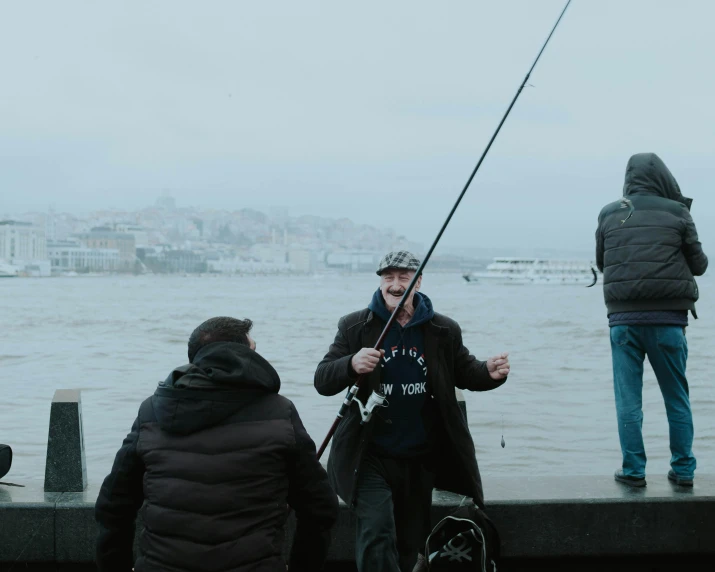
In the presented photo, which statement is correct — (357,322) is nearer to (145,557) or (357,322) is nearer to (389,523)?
(389,523)

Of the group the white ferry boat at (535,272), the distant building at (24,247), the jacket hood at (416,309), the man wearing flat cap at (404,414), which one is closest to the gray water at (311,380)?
the man wearing flat cap at (404,414)

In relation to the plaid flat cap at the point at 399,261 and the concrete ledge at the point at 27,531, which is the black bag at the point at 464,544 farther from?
the concrete ledge at the point at 27,531

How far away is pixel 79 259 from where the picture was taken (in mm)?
Answer: 155875

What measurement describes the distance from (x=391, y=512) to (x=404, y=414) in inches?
16.8

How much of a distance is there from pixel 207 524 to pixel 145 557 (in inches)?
9.1

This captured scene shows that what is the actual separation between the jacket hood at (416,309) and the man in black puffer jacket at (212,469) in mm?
1422

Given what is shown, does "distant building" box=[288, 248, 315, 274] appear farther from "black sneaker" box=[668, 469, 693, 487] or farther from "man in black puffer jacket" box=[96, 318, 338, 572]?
"man in black puffer jacket" box=[96, 318, 338, 572]

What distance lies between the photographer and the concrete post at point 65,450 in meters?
4.96

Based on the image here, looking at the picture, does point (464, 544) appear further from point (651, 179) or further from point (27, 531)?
point (651, 179)

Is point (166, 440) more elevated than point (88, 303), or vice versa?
point (166, 440)

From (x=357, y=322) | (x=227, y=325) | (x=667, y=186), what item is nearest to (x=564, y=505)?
(x=357, y=322)

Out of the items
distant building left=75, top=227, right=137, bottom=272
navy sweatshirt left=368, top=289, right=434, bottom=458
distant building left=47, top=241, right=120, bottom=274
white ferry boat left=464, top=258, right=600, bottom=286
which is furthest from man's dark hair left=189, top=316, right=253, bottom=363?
distant building left=75, top=227, right=137, bottom=272

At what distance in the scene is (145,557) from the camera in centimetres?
290

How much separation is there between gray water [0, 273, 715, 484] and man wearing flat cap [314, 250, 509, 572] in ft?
6.16
